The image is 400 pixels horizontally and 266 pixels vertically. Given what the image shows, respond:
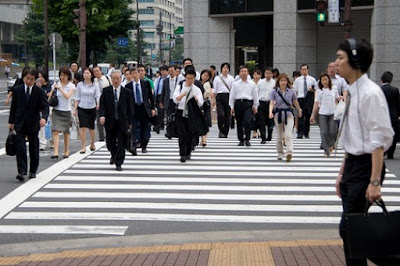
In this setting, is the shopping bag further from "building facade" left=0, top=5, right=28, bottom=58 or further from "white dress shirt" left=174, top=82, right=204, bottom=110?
"building facade" left=0, top=5, right=28, bottom=58

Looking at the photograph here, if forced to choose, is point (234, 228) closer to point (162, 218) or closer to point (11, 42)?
point (162, 218)

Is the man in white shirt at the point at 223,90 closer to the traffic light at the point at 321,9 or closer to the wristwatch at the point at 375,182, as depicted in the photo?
the traffic light at the point at 321,9

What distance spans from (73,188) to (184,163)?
11.9ft

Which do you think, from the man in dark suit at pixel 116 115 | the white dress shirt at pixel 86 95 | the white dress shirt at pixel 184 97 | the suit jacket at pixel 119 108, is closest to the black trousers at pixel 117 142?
the man in dark suit at pixel 116 115

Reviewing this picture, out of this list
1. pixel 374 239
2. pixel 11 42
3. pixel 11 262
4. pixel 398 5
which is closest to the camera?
pixel 374 239

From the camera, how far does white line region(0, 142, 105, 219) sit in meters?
10.9

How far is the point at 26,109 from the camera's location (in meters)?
13.0

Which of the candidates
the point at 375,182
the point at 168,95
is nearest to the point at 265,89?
the point at 168,95

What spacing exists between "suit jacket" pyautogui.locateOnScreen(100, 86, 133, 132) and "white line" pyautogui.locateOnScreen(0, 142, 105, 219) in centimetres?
130

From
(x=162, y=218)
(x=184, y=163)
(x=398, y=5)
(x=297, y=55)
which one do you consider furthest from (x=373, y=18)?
(x=162, y=218)

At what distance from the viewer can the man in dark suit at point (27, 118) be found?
1290 centimetres

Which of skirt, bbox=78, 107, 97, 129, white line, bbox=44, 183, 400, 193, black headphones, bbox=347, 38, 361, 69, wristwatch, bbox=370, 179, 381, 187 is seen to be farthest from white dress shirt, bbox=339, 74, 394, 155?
skirt, bbox=78, 107, 97, 129

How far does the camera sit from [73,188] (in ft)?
40.4

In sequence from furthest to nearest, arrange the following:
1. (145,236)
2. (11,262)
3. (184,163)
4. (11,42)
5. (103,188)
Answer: (11,42) → (184,163) → (103,188) → (145,236) → (11,262)
